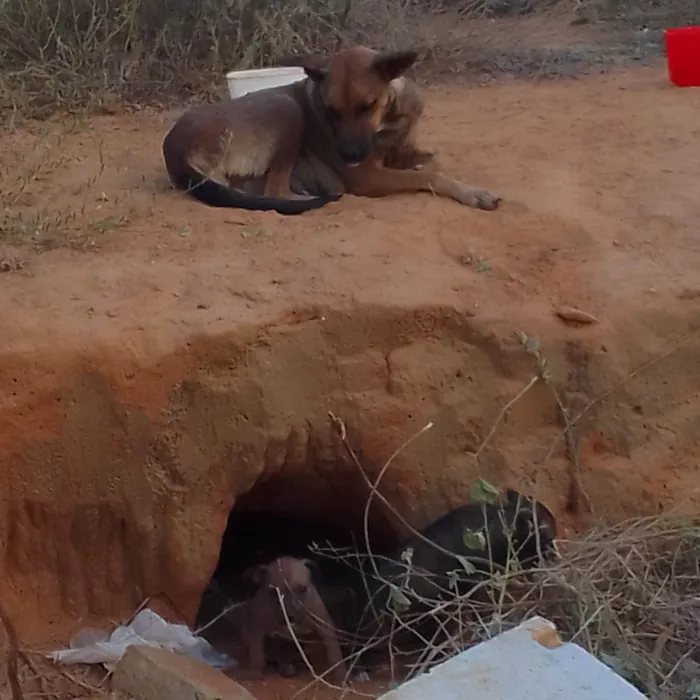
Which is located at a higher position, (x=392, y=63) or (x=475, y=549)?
(x=392, y=63)

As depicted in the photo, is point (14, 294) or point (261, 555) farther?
point (261, 555)

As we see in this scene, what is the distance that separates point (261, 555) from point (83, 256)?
5.71 ft

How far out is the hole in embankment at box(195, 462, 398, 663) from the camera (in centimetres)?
430

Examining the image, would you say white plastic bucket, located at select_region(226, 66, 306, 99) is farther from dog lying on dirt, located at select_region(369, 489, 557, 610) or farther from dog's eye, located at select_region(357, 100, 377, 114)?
dog lying on dirt, located at select_region(369, 489, 557, 610)

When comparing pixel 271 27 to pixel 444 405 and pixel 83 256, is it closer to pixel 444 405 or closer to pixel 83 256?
pixel 83 256

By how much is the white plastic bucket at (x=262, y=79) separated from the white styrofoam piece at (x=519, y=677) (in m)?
3.97

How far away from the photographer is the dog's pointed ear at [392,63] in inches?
198

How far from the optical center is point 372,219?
4.54 meters

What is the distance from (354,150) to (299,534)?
1.64 metres

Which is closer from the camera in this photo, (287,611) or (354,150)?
(287,611)

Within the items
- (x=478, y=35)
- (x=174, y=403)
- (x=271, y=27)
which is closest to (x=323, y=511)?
(x=174, y=403)

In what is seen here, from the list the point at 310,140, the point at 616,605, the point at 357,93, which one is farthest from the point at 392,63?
the point at 616,605

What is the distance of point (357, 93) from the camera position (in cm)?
508

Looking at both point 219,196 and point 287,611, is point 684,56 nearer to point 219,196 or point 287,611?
point 219,196
